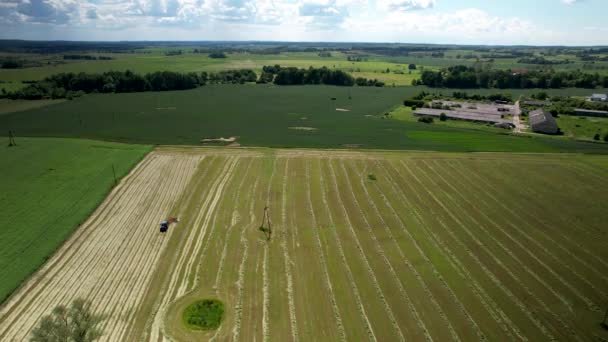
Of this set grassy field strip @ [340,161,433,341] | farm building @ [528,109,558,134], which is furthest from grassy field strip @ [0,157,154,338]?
farm building @ [528,109,558,134]

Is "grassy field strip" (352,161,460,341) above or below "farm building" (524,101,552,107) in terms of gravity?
below

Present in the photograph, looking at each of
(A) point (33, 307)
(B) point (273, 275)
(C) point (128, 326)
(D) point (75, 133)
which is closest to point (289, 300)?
(B) point (273, 275)

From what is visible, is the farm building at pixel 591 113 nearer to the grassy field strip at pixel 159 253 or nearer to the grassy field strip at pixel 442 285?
the grassy field strip at pixel 442 285

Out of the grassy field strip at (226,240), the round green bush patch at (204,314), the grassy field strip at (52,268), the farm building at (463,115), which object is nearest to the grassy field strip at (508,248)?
the round green bush patch at (204,314)

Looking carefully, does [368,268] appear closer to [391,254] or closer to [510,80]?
[391,254]

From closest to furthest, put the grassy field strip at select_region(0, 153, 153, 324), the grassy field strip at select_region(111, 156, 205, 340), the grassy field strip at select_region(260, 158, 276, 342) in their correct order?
the grassy field strip at select_region(111, 156, 205, 340) < the grassy field strip at select_region(260, 158, 276, 342) < the grassy field strip at select_region(0, 153, 153, 324)

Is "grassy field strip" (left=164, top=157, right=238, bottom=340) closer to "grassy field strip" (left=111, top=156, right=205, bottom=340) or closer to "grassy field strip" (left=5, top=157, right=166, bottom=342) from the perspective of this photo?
"grassy field strip" (left=111, top=156, right=205, bottom=340)
